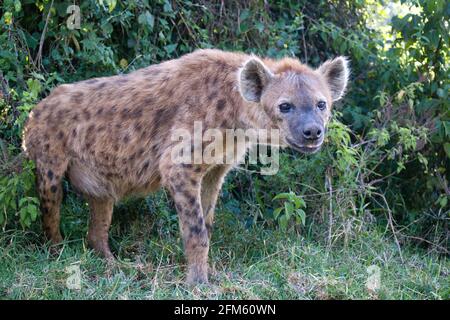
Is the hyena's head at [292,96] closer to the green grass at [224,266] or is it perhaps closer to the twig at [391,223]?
the green grass at [224,266]

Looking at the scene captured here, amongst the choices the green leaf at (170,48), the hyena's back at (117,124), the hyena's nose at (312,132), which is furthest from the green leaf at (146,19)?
the hyena's nose at (312,132)

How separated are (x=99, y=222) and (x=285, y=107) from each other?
152 cm

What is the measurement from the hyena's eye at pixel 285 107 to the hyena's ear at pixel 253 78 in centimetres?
16

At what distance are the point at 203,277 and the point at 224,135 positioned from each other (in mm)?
806

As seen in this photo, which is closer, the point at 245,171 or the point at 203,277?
the point at 203,277

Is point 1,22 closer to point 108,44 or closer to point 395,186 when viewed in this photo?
point 108,44

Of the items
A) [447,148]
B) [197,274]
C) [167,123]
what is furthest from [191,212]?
[447,148]

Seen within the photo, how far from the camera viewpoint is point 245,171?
561 centimetres

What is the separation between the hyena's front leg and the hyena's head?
0.53 metres

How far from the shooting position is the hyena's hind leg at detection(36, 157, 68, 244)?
15.6ft

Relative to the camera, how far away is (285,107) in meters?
4.27

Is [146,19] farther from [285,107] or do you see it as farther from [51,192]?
[285,107]

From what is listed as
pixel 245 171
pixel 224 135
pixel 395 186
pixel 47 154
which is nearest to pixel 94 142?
pixel 47 154
